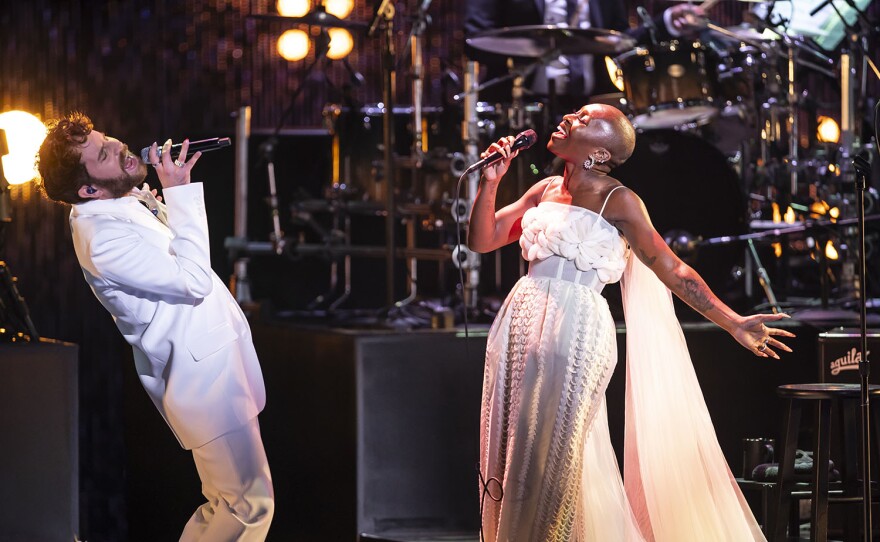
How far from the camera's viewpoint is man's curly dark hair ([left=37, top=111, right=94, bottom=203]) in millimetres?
3768

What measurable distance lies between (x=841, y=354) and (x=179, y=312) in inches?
112

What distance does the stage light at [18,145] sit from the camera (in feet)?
18.1

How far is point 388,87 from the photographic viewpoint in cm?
602

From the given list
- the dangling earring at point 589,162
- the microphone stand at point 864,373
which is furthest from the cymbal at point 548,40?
the microphone stand at point 864,373

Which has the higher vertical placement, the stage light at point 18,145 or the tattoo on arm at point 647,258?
the stage light at point 18,145

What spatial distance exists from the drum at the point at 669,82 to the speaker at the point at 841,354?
2.26 metres

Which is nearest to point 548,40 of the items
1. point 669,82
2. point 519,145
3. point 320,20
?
point 669,82

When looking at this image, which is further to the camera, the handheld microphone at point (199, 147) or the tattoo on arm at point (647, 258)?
the tattoo on arm at point (647, 258)

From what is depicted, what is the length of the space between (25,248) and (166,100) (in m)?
1.48

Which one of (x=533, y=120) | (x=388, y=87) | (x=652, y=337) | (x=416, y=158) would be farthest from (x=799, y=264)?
(x=652, y=337)

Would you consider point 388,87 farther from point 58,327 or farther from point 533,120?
point 58,327

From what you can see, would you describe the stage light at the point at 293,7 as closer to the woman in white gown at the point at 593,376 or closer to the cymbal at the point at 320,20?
the cymbal at the point at 320,20

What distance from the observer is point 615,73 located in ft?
23.6

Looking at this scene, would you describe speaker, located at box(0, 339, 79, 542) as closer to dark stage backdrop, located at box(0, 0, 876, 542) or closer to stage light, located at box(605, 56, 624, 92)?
dark stage backdrop, located at box(0, 0, 876, 542)
